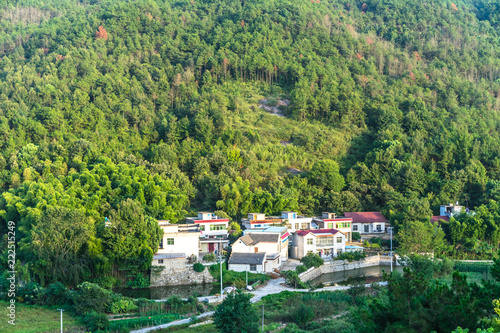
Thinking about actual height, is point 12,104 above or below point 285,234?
above

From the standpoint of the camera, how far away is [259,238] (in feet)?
101

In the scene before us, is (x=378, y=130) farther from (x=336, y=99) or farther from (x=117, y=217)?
(x=117, y=217)

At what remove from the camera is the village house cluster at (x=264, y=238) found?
29.5m

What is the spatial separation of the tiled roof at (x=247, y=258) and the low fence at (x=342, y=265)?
260cm

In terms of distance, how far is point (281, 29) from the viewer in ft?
228

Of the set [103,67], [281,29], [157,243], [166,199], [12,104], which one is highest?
[281,29]

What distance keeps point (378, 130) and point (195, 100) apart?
62.9ft

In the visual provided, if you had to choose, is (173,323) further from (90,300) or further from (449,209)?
(449,209)

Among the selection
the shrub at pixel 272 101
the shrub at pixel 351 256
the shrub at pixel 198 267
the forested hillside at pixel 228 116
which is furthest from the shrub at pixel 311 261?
the shrub at pixel 272 101

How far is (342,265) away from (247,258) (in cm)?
593

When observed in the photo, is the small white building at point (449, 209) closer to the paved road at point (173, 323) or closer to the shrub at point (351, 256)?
the shrub at point (351, 256)

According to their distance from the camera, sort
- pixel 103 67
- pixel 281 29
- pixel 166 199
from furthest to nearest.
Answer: pixel 281 29 < pixel 103 67 < pixel 166 199

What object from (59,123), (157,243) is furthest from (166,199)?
(59,123)

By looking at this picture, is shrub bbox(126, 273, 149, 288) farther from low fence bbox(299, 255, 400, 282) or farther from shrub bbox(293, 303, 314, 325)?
shrub bbox(293, 303, 314, 325)
